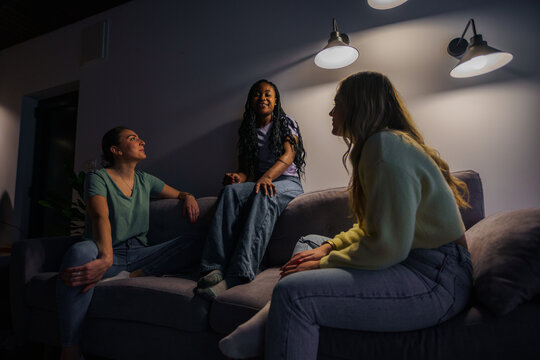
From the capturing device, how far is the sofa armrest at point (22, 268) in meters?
1.55

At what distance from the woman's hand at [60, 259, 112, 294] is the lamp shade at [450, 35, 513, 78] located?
2258 mm

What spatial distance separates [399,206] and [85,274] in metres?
1.39

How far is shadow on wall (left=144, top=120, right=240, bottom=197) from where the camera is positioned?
2494 millimetres

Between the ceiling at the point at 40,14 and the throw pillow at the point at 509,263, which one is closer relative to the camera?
the throw pillow at the point at 509,263

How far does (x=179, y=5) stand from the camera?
2.88 metres

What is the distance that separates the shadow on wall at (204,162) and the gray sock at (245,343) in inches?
68.4

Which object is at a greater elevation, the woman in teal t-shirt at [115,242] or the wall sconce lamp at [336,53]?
the wall sconce lamp at [336,53]

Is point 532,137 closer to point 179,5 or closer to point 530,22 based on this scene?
point 530,22

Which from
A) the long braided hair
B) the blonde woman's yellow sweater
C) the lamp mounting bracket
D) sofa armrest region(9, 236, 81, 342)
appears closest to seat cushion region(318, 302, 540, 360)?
the blonde woman's yellow sweater

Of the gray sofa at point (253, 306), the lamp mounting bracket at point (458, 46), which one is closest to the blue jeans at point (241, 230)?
the gray sofa at point (253, 306)

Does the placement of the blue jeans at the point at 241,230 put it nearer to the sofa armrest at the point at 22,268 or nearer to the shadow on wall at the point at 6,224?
the sofa armrest at the point at 22,268

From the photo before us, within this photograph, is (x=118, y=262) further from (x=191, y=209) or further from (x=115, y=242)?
(x=191, y=209)

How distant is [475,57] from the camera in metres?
1.56

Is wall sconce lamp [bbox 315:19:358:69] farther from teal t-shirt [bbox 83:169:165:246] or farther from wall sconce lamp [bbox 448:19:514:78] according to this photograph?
teal t-shirt [bbox 83:169:165:246]
